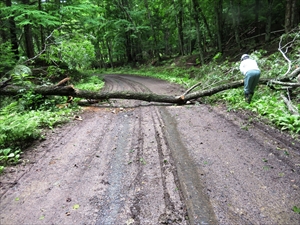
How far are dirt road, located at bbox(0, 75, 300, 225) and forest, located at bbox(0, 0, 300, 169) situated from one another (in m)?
0.92

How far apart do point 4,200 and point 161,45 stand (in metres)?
29.4

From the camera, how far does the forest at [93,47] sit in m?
6.45

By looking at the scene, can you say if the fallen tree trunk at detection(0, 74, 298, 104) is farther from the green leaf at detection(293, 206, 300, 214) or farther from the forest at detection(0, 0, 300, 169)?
the green leaf at detection(293, 206, 300, 214)

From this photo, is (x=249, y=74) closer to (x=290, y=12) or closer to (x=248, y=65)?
(x=248, y=65)

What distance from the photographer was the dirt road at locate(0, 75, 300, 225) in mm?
2508

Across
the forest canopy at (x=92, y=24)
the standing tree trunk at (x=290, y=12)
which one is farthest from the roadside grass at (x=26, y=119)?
the standing tree trunk at (x=290, y=12)

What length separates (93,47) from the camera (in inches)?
699

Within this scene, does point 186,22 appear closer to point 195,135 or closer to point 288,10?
point 288,10

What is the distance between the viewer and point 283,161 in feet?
11.1

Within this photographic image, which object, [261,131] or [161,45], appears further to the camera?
[161,45]

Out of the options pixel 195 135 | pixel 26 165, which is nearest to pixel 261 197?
pixel 195 135

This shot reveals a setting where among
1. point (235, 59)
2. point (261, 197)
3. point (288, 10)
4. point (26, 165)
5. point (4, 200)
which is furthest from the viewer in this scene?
point (235, 59)

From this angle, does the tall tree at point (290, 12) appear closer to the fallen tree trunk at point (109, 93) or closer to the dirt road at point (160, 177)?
the fallen tree trunk at point (109, 93)

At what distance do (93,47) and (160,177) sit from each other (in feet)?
55.9
